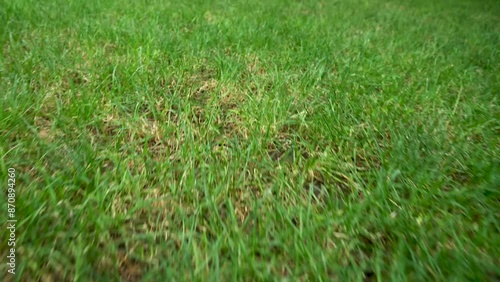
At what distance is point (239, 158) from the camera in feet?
5.00

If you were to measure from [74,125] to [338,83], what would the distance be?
184 centimetres

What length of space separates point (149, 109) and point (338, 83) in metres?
1.43

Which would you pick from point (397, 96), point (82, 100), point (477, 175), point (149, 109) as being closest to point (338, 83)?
point (397, 96)

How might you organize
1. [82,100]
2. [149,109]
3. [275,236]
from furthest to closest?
1. [149,109]
2. [82,100]
3. [275,236]

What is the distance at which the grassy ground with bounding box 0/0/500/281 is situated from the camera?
1066 mm

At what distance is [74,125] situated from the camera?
5.39 ft

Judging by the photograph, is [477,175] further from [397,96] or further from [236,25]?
[236,25]

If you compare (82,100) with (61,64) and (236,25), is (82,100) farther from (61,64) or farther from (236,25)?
(236,25)

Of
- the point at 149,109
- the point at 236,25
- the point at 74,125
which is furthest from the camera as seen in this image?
the point at 236,25

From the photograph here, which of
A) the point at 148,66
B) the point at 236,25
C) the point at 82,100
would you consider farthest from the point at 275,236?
the point at 236,25

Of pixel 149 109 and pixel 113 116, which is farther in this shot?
pixel 149 109

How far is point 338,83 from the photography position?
7.53 ft

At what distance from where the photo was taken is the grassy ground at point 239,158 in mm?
1066

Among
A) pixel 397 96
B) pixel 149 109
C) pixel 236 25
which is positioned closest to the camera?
pixel 149 109
